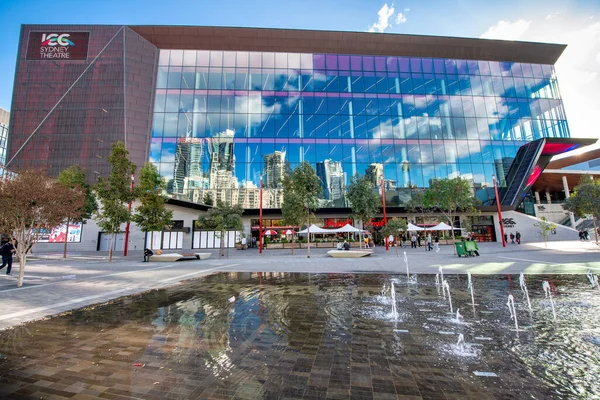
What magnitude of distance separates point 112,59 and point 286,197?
106ft

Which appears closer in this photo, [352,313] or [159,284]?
[352,313]

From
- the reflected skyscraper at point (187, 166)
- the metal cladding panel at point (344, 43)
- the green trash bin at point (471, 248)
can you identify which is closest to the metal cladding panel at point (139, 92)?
the metal cladding panel at point (344, 43)

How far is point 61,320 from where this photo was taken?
582cm

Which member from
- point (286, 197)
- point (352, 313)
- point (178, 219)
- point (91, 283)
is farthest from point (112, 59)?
point (352, 313)

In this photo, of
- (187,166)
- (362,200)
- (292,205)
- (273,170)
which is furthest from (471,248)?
(187,166)

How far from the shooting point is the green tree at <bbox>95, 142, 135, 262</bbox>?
801 inches

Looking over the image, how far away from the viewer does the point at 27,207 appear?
9773 millimetres

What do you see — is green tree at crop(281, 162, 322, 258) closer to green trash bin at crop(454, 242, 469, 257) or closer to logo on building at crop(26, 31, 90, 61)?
green trash bin at crop(454, 242, 469, 257)

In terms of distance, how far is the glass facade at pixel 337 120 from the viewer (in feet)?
113

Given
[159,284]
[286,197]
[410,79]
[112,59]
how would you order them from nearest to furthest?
[159,284] < [286,197] < [112,59] < [410,79]

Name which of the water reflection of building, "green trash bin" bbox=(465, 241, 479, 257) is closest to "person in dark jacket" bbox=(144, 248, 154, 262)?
the water reflection of building


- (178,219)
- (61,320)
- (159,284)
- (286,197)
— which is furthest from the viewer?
(178,219)

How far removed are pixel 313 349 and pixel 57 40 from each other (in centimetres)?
5312

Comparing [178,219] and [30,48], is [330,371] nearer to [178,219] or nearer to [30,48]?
[178,219]
